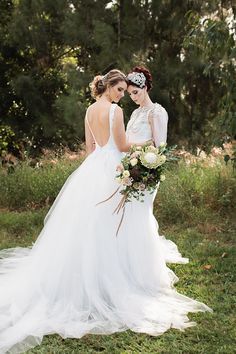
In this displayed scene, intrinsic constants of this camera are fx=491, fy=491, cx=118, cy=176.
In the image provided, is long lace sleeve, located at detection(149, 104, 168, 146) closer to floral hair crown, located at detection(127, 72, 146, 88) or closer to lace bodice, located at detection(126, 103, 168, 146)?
lace bodice, located at detection(126, 103, 168, 146)

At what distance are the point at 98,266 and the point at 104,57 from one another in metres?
10.1

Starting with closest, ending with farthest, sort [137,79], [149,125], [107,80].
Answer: [107,80] < [137,79] < [149,125]

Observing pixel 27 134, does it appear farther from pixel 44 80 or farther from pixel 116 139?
pixel 116 139

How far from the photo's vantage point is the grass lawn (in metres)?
3.75

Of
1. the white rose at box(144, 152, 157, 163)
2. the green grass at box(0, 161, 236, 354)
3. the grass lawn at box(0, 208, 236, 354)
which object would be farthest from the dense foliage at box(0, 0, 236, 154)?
the white rose at box(144, 152, 157, 163)

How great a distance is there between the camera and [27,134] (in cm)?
1619

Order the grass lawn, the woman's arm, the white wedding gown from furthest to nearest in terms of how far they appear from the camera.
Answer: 1. the woman's arm
2. the white wedding gown
3. the grass lawn

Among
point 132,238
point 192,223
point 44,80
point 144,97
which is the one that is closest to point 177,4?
point 44,80

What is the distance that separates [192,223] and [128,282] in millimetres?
2919

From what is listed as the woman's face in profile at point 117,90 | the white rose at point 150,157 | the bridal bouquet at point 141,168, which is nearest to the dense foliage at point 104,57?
the woman's face in profile at point 117,90

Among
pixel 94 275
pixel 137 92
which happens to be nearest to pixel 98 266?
pixel 94 275

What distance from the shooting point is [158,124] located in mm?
4988

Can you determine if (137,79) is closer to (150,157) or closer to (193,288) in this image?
(150,157)

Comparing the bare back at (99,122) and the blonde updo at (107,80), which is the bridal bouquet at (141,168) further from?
the blonde updo at (107,80)
